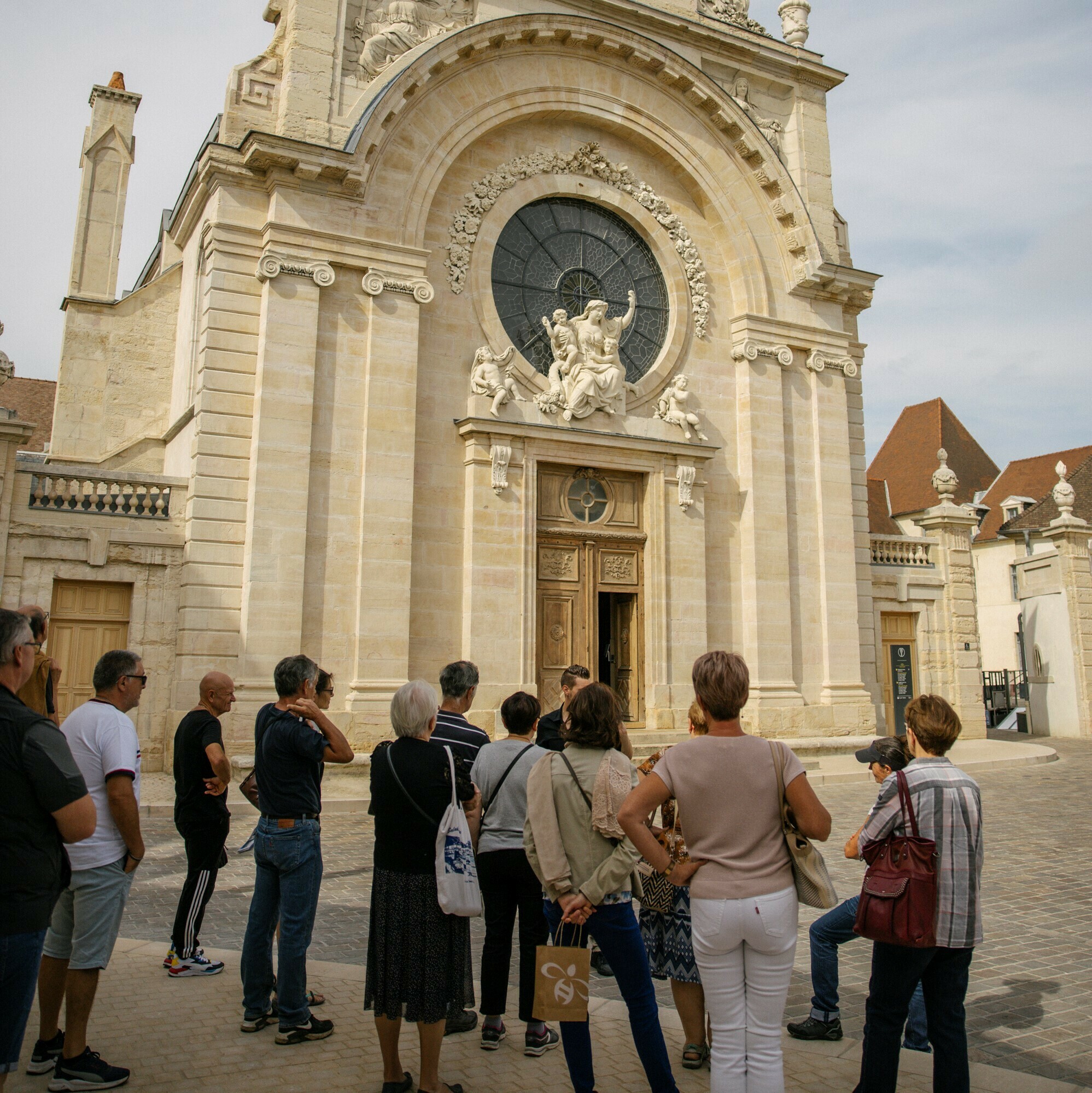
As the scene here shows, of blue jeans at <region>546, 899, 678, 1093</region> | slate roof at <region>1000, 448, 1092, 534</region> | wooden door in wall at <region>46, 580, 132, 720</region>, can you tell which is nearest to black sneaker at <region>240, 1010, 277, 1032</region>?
blue jeans at <region>546, 899, 678, 1093</region>

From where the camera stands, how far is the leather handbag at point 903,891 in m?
3.82

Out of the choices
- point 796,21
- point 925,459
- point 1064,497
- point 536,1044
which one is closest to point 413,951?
point 536,1044

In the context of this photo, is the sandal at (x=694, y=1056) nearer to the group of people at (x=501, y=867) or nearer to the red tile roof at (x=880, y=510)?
the group of people at (x=501, y=867)

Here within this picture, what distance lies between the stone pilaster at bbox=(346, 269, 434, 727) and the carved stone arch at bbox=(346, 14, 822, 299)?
124 cm

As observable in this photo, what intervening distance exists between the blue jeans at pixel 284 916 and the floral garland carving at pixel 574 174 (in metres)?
12.0

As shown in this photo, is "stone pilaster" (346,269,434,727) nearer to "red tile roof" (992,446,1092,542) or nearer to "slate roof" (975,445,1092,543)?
"red tile roof" (992,446,1092,542)

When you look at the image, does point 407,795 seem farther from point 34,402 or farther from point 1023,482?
point 1023,482

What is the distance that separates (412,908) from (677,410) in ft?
44.3

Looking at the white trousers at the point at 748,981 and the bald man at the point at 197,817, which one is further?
the bald man at the point at 197,817

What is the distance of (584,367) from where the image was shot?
52.5ft

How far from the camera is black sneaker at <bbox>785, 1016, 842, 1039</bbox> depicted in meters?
4.99

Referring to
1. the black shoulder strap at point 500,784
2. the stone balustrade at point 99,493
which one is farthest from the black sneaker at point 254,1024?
the stone balustrade at point 99,493

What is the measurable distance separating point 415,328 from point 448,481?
2399 millimetres

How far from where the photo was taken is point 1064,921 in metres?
7.31
